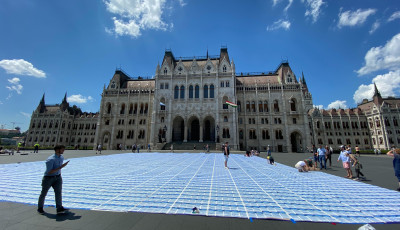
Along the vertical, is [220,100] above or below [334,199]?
above

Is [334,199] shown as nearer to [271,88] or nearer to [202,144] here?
[202,144]

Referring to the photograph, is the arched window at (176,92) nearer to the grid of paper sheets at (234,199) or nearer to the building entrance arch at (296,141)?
the building entrance arch at (296,141)

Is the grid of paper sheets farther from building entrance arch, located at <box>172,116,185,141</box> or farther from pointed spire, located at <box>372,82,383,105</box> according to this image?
pointed spire, located at <box>372,82,383,105</box>

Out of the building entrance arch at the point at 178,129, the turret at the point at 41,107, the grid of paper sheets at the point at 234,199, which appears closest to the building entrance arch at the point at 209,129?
the building entrance arch at the point at 178,129

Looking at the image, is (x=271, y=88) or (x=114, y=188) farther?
(x=271, y=88)

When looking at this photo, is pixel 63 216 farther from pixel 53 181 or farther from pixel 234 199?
pixel 234 199

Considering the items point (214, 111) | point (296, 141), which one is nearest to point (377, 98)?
point (296, 141)

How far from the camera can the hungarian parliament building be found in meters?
36.8

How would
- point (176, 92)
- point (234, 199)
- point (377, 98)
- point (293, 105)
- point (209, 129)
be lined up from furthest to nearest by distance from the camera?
1. point (377, 98)
2. point (293, 105)
3. point (209, 129)
4. point (176, 92)
5. point (234, 199)

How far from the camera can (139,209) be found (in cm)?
420

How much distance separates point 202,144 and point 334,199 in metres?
28.4

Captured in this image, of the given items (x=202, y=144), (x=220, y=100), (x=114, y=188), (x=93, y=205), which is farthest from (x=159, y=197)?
(x=220, y=100)

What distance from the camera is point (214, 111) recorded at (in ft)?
120

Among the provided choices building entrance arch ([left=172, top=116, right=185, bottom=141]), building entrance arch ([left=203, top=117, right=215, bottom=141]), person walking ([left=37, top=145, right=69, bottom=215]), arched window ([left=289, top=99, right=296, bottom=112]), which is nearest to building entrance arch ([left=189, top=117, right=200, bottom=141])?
building entrance arch ([left=203, top=117, right=215, bottom=141])
